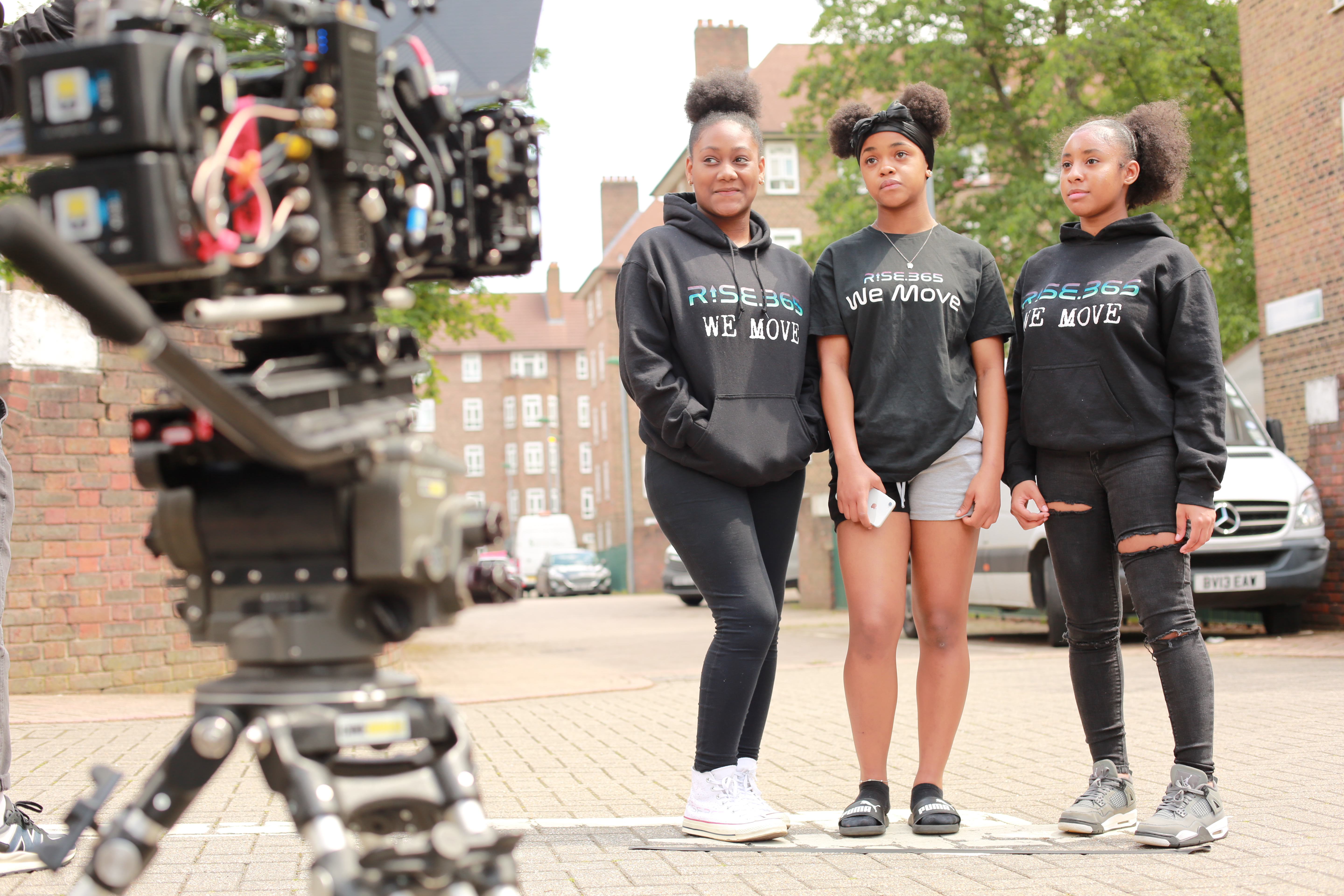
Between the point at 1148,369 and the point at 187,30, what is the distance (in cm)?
314

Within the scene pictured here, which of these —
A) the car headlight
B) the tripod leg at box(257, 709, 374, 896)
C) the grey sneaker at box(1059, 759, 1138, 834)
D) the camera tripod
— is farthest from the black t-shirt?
the car headlight

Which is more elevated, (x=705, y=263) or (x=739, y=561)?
(x=705, y=263)

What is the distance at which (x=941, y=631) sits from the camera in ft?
14.0

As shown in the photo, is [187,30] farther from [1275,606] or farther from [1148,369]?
[1275,606]

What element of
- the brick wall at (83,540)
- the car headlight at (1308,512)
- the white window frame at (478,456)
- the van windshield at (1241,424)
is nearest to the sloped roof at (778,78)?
the van windshield at (1241,424)

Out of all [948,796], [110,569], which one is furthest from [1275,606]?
[110,569]

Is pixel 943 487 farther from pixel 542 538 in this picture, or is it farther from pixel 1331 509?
pixel 542 538

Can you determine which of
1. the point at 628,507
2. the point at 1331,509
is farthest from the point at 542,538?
the point at 1331,509

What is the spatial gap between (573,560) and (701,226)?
138 ft

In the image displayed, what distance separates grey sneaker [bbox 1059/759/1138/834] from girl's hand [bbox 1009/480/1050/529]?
81cm

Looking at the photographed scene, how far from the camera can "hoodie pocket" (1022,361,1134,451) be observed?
4.14 meters

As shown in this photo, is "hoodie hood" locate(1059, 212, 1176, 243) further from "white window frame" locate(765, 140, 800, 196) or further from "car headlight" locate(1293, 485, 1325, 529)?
"white window frame" locate(765, 140, 800, 196)

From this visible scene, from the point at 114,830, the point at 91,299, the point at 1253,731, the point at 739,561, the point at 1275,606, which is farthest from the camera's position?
the point at 1275,606

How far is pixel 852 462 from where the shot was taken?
4.20 metres
